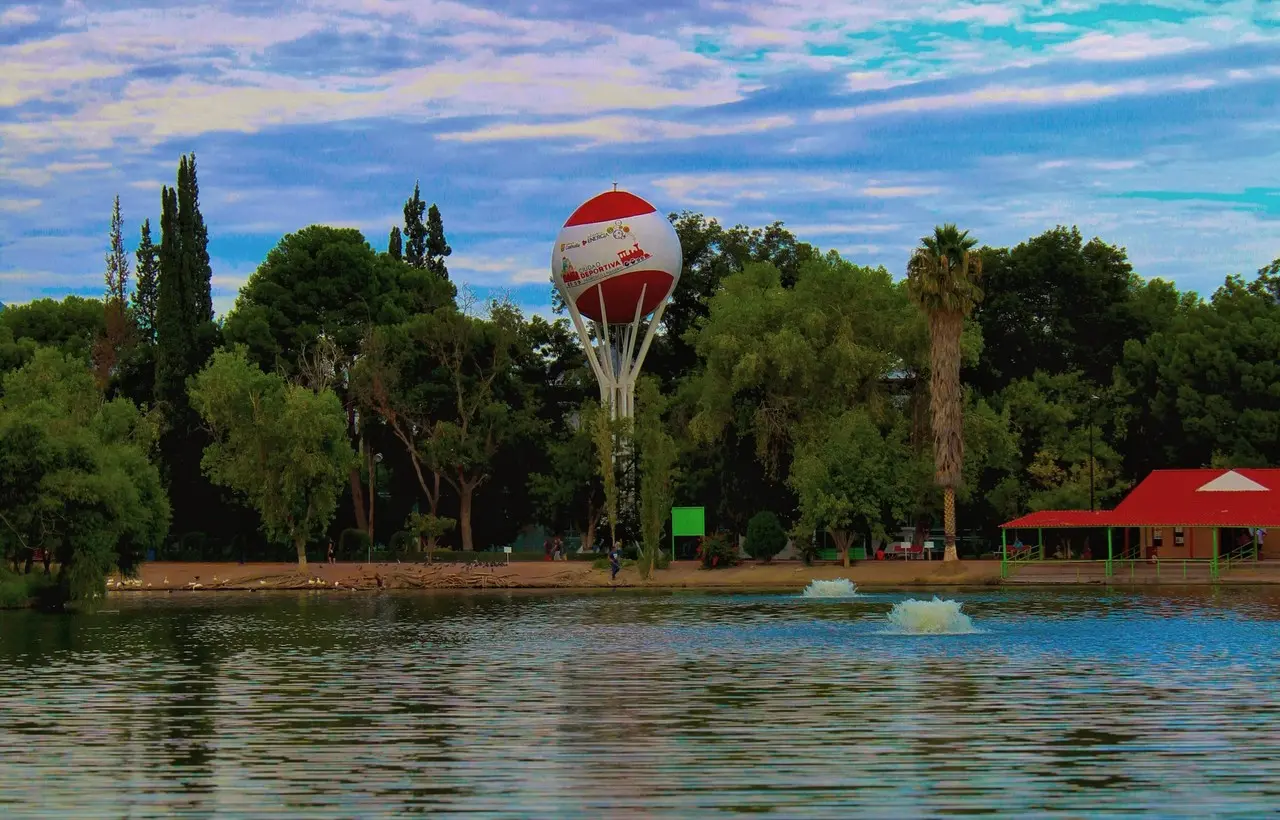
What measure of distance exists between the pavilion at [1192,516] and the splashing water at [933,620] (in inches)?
1224

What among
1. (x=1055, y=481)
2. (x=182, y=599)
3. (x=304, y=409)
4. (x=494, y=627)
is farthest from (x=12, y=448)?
(x=1055, y=481)

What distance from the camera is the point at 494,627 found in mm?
49156

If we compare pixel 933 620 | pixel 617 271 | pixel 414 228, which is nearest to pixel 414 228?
pixel 414 228

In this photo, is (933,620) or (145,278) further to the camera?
(145,278)

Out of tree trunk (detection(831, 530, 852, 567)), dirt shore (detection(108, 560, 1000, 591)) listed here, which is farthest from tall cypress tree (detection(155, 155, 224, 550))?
tree trunk (detection(831, 530, 852, 567))

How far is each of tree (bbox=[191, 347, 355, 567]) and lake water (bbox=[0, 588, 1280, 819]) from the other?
3335 centimetres

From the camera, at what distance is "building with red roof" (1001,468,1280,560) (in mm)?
76438

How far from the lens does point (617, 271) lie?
283 feet

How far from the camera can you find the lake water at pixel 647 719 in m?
18.2

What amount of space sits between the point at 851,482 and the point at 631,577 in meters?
10.7

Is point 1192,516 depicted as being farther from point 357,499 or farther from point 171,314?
point 171,314

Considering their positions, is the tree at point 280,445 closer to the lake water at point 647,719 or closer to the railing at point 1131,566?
the railing at point 1131,566

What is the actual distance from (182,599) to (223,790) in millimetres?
53283

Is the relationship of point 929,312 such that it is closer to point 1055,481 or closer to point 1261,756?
point 1055,481
